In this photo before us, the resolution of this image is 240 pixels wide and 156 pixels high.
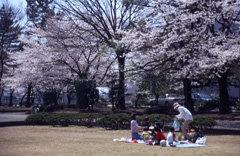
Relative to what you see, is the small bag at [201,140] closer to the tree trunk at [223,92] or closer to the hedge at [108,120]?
the hedge at [108,120]

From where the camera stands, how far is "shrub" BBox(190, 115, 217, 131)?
12772mm

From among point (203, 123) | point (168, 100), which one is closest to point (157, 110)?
point (203, 123)

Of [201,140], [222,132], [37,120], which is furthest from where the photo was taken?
[37,120]

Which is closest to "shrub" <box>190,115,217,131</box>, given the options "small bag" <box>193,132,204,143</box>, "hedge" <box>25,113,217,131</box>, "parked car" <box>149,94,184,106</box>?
"hedge" <box>25,113,217,131</box>

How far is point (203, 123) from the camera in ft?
41.8

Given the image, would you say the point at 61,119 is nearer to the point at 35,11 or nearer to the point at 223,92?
the point at 223,92

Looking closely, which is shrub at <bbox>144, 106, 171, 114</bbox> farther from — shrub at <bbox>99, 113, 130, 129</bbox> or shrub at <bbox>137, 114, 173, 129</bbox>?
shrub at <bbox>137, 114, 173, 129</bbox>

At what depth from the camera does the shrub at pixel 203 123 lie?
12772 mm

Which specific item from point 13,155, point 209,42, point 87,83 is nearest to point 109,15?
point 87,83

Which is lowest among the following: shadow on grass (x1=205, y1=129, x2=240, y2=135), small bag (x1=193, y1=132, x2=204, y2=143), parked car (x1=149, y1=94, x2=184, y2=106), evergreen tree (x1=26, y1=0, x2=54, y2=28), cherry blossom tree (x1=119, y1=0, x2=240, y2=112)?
shadow on grass (x1=205, y1=129, x2=240, y2=135)

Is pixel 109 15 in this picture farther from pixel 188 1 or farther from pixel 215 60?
pixel 215 60

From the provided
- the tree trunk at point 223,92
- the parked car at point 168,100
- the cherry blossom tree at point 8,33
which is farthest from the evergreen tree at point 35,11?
the tree trunk at point 223,92

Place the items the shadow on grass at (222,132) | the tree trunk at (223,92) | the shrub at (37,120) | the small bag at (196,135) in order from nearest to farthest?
1. the small bag at (196,135)
2. the shadow on grass at (222,132)
3. the shrub at (37,120)
4. the tree trunk at (223,92)

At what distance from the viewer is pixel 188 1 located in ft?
57.2
